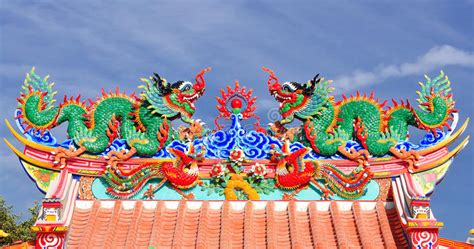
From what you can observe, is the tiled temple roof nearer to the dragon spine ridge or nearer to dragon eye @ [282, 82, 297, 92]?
the dragon spine ridge

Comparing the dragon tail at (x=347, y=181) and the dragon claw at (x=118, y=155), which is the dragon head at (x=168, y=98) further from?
the dragon tail at (x=347, y=181)

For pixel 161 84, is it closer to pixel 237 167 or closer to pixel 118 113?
pixel 118 113

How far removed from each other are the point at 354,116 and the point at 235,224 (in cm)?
281

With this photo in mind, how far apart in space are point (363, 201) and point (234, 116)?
249 cm

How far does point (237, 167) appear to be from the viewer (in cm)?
1046

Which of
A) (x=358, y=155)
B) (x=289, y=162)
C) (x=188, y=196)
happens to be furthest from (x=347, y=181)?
(x=188, y=196)

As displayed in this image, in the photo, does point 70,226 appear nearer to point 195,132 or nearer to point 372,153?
point 195,132

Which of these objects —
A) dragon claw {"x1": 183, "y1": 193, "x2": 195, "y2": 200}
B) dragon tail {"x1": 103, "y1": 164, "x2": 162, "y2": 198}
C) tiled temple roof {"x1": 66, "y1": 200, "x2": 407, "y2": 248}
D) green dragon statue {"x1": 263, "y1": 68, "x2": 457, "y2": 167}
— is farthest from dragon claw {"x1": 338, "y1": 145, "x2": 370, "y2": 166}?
dragon tail {"x1": 103, "y1": 164, "x2": 162, "y2": 198}

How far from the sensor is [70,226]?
9.42 m

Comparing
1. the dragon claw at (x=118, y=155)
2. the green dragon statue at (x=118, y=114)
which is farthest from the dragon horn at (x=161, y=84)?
the dragon claw at (x=118, y=155)

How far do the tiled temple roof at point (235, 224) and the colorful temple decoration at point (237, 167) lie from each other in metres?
0.02

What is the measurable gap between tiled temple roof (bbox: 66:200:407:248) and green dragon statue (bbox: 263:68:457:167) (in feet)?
3.44

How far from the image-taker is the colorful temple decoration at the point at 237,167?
937cm

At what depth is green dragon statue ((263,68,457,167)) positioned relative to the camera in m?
10.6
